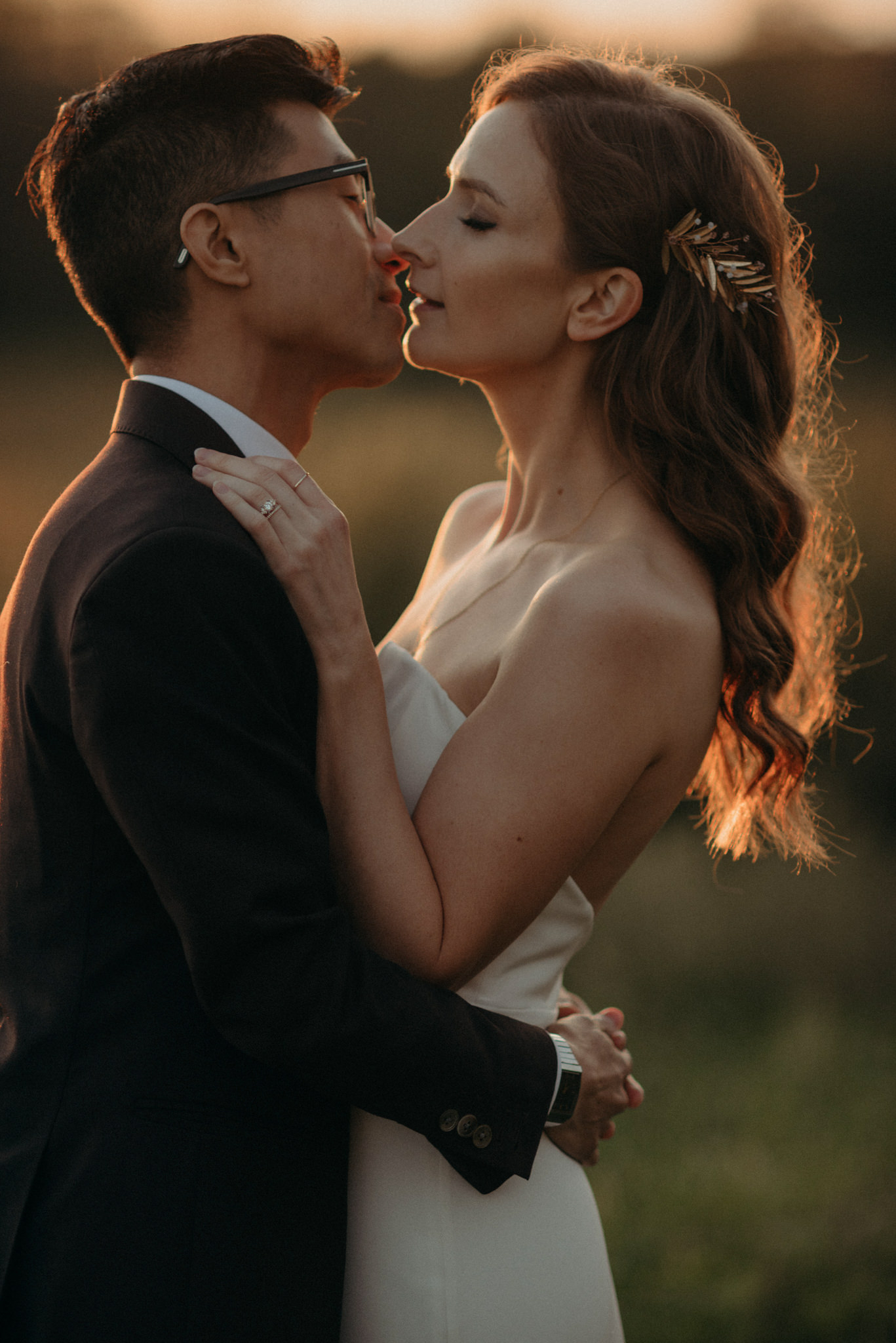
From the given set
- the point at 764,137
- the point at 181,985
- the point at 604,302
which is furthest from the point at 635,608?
the point at 764,137

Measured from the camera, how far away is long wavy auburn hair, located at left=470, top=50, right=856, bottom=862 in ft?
8.30

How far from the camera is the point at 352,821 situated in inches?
78.8

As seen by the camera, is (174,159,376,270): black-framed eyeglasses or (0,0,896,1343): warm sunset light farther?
(174,159,376,270): black-framed eyeglasses

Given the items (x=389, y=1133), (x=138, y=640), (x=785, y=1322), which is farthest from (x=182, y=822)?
(x=785, y=1322)

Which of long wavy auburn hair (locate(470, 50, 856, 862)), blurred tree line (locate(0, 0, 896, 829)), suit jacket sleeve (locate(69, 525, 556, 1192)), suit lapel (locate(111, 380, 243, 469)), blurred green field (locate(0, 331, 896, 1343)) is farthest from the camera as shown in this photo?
blurred tree line (locate(0, 0, 896, 829))

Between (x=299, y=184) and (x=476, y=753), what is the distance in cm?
117

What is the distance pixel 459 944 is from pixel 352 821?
274mm

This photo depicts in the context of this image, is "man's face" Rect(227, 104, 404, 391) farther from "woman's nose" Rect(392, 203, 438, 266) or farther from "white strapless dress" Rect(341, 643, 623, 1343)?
"white strapless dress" Rect(341, 643, 623, 1343)

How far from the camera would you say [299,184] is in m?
2.41

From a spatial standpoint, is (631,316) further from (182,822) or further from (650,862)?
(650,862)

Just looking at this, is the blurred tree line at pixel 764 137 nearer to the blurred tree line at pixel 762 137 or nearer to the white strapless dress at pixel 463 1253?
the blurred tree line at pixel 762 137

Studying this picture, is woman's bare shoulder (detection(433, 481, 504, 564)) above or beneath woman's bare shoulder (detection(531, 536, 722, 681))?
beneath

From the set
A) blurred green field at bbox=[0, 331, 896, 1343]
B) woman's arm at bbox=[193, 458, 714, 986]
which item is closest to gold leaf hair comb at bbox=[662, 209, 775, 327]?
woman's arm at bbox=[193, 458, 714, 986]

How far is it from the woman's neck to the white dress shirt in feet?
2.39
